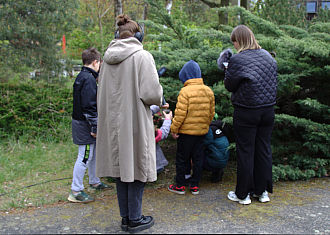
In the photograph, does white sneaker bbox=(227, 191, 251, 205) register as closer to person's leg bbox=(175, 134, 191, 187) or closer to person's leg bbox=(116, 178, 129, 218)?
person's leg bbox=(175, 134, 191, 187)

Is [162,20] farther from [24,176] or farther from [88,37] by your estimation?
[88,37]

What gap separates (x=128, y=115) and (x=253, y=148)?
1586 mm

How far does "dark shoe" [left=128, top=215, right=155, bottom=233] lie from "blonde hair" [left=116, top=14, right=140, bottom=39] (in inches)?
70.5

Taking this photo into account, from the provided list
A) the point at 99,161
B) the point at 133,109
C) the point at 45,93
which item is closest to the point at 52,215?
the point at 99,161

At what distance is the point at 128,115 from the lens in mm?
3143

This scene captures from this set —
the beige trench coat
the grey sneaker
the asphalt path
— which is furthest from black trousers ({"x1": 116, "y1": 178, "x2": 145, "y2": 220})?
the grey sneaker

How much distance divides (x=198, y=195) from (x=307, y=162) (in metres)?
1.60

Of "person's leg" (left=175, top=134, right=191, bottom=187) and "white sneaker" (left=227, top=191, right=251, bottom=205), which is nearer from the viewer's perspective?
"white sneaker" (left=227, top=191, right=251, bottom=205)

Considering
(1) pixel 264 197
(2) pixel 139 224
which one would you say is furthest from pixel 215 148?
(2) pixel 139 224

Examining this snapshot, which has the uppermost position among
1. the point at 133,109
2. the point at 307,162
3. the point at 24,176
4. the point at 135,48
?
the point at 135,48

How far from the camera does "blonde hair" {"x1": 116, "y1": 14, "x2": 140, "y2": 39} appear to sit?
3.24 meters

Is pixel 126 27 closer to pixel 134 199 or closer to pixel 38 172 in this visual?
pixel 134 199

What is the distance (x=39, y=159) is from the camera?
20.0 ft

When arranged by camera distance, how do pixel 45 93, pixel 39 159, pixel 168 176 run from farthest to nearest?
A: pixel 45 93 < pixel 39 159 < pixel 168 176
